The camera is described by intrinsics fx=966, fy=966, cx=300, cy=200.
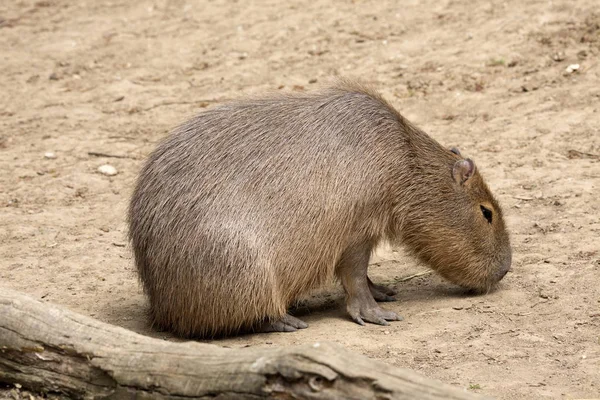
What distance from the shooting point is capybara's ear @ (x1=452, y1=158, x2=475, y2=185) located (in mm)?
5215

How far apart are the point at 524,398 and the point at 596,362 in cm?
50

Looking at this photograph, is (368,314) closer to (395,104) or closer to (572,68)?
(395,104)

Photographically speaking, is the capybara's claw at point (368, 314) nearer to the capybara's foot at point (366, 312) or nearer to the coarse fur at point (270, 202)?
the capybara's foot at point (366, 312)

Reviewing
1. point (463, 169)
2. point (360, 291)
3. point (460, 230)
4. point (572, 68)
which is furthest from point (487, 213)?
point (572, 68)

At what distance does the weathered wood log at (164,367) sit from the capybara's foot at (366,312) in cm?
164

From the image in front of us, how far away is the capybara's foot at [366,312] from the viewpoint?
5.07m

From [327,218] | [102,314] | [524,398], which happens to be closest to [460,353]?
[524,398]

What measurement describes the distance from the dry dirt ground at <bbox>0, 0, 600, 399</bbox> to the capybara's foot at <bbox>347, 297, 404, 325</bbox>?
63 millimetres

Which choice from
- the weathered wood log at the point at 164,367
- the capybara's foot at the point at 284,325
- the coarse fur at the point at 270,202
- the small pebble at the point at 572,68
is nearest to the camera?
the weathered wood log at the point at 164,367

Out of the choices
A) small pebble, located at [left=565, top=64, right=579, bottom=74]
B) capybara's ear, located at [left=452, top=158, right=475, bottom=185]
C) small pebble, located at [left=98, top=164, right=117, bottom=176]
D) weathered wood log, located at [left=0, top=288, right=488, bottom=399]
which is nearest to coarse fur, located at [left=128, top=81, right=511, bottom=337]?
capybara's ear, located at [left=452, top=158, right=475, bottom=185]

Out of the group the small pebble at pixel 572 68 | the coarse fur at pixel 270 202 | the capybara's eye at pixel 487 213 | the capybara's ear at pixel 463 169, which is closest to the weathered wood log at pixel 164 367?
the coarse fur at pixel 270 202

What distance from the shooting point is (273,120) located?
495 cm

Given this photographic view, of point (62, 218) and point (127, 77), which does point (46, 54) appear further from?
point (62, 218)

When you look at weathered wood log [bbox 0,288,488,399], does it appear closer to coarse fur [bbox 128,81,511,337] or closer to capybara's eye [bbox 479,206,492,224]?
coarse fur [bbox 128,81,511,337]
